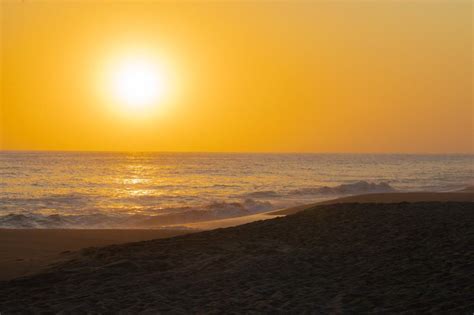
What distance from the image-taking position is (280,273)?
1103 centimetres

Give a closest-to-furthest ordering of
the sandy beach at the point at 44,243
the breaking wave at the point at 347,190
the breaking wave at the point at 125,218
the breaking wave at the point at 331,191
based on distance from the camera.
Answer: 1. the sandy beach at the point at 44,243
2. the breaking wave at the point at 125,218
3. the breaking wave at the point at 331,191
4. the breaking wave at the point at 347,190

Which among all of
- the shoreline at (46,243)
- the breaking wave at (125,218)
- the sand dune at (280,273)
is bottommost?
the breaking wave at (125,218)

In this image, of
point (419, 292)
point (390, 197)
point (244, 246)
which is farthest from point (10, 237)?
point (390, 197)

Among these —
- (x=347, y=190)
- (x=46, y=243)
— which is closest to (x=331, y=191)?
(x=347, y=190)

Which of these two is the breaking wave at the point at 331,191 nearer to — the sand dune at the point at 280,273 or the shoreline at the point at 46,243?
the shoreline at the point at 46,243

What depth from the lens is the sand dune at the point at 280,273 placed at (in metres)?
9.05

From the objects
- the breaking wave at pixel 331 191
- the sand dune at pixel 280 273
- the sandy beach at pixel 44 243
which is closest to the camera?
the sand dune at pixel 280 273

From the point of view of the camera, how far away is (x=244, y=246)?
13680 millimetres

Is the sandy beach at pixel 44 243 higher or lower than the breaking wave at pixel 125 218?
higher

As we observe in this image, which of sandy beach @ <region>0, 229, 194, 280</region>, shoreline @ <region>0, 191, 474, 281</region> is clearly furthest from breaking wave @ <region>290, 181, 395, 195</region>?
sandy beach @ <region>0, 229, 194, 280</region>

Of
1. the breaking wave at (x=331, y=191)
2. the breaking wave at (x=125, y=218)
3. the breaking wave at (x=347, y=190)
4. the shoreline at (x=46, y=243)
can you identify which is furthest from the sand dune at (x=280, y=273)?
the breaking wave at (x=347, y=190)

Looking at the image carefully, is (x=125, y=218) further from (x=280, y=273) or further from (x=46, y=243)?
(x=280, y=273)

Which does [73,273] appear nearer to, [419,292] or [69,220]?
[419,292]

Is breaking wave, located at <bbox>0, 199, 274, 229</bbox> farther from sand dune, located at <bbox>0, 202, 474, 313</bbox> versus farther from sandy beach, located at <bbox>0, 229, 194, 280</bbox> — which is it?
sand dune, located at <bbox>0, 202, 474, 313</bbox>
